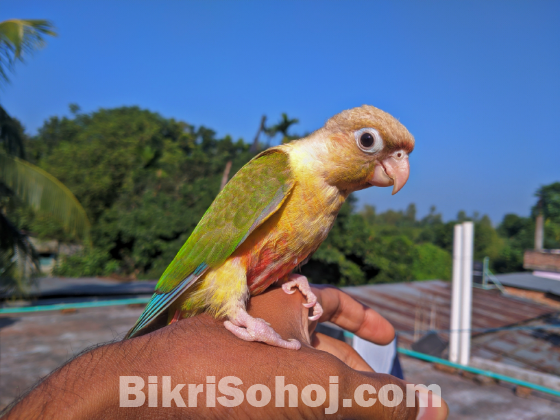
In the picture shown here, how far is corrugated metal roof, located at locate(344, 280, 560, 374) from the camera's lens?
9391 mm

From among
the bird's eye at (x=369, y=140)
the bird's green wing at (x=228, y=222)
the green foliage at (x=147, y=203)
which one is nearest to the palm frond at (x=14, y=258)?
the green foliage at (x=147, y=203)

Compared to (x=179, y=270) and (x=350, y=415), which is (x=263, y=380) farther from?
(x=179, y=270)

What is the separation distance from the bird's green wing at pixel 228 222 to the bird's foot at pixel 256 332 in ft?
1.32

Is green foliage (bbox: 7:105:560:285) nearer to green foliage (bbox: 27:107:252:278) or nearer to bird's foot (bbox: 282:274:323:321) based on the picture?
green foliage (bbox: 27:107:252:278)

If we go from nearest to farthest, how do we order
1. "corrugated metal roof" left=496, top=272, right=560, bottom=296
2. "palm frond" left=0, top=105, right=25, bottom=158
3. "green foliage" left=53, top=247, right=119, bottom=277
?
"palm frond" left=0, top=105, right=25, bottom=158, "corrugated metal roof" left=496, top=272, right=560, bottom=296, "green foliage" left=53, top=247, right=119, bottom=277

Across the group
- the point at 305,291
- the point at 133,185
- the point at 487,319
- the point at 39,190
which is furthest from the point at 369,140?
the point at 133,185

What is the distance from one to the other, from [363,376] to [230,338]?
25.0 inches

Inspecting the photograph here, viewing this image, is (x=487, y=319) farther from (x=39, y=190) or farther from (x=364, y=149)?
(x=39, y=190)

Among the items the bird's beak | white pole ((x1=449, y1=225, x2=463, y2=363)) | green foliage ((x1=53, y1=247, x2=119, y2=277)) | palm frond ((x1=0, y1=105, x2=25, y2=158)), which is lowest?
green foliage ((x1=53, y1=247, x2=119, y2=277))

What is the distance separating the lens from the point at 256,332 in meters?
1.71

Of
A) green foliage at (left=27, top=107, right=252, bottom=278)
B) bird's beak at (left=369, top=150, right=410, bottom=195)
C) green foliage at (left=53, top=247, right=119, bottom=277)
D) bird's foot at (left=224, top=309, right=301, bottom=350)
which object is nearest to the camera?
bird's foot at (left=224, top=309, right=301, bottom=350)

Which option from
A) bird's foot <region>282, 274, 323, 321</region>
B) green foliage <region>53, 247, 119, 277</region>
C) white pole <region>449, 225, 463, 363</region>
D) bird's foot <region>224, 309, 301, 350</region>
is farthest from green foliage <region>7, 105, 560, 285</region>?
bird's foot <region>224, 309, 301, 350</region>

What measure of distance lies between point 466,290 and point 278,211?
21.3 feet

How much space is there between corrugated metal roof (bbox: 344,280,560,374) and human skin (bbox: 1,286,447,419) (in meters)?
7.84
